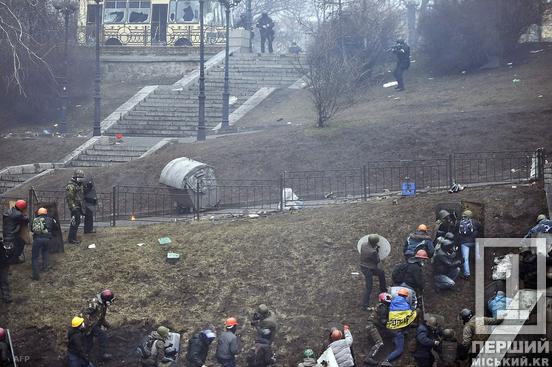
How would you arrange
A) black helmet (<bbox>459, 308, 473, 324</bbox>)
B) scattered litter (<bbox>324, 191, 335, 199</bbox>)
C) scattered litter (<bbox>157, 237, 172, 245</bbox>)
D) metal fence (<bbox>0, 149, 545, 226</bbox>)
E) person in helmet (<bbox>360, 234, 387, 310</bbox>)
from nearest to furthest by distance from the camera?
black helmet (<bbox>459, 308, 473, 324</bbox>) < person in helmet (<bbox>360, 234, 387, 310</bbox>) < scattered litter (<bbox>157, 237, 172, 245</bbox>) < metal fence (<bbox>0, 149, 545, 226</bbox>) < scattered litter (<bbox>324, 191, 335, 199</bbox>)

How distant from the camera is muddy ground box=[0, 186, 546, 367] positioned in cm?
1402

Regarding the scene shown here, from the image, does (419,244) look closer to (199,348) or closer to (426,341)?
(426,341)

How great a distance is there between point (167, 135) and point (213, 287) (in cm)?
1756

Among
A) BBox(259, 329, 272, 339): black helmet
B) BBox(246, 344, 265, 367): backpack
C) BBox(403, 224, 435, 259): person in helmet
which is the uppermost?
BBox(403, 224, 435, 259): person in helmet

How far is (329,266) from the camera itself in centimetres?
1548

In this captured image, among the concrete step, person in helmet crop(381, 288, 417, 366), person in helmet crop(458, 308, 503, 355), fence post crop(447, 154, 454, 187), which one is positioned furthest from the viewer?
the concrete step

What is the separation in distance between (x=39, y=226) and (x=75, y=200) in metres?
1.71

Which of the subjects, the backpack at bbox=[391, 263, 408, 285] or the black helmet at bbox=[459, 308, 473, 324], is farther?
the backpack at bbox=[391, 263, 408, 285]

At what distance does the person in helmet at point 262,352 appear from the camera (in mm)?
12281

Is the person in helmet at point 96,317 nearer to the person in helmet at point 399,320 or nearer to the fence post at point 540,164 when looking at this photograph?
the person in helmet at point 399,320

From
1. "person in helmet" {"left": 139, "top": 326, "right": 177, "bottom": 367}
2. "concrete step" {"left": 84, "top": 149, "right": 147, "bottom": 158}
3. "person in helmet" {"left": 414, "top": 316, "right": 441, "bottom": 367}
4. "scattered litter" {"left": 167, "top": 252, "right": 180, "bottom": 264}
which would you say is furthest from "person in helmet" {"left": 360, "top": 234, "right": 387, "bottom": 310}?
"concrete step" {"left": 84, "top": 149, "right": 147, "bottom": 158}

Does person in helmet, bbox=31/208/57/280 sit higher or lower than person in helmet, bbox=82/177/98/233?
lower

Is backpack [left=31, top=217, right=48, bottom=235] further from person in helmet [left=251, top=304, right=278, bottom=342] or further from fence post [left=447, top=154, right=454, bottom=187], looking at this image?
fence post [left=447, top=154, right=454, bottom=187]

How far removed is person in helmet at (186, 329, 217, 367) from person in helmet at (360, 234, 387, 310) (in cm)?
302
